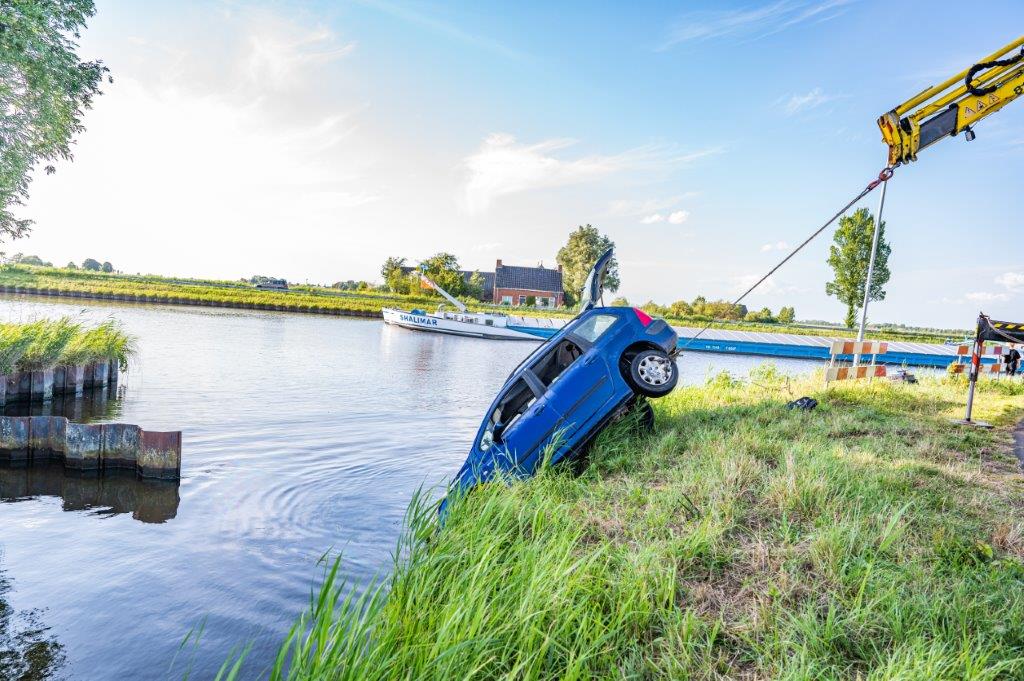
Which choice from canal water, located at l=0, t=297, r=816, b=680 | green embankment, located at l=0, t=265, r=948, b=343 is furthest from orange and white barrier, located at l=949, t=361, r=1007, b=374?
green embankment, located at l=0, t=265, r=948, b=343

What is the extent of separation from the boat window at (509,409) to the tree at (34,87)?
45.0 ft

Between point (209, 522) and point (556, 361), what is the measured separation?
175 inches

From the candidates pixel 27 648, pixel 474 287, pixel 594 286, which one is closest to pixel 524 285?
pixel 474 287

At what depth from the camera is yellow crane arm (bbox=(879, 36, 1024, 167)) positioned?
25.6ft

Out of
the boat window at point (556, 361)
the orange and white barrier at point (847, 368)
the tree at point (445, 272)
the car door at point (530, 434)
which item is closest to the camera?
the car door at point (530, 434)

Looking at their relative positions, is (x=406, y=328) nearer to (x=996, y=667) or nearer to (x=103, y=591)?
(x=103, y=591)

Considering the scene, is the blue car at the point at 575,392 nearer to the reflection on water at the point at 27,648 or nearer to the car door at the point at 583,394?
the car door at the point at 583,394

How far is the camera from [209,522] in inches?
263

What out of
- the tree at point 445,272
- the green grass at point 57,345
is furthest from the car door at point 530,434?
the tree at point 445,272

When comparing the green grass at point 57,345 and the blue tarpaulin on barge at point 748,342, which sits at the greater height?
the blue tarpaulin on barge at point 748,342

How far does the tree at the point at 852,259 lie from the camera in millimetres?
51781

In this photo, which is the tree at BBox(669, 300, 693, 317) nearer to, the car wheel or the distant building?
the distant building

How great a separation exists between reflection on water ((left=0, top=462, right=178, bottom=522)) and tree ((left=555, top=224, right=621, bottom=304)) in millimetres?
75665

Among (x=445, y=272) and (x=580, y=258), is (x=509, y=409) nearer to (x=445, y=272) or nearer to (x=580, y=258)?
(x=445, y=272)
